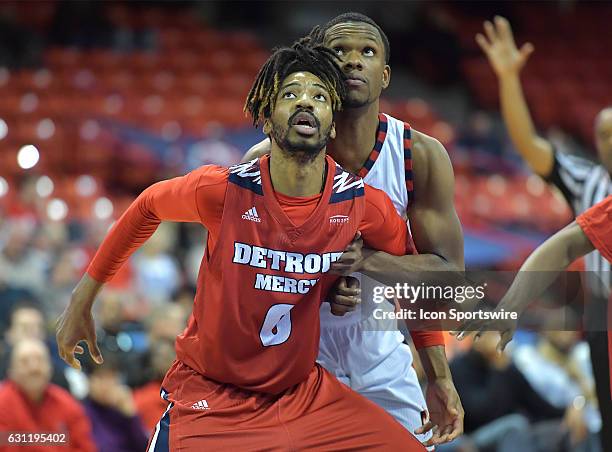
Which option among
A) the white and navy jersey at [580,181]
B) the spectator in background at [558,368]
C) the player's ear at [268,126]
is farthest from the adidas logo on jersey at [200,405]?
the spectator in background at [558,368]

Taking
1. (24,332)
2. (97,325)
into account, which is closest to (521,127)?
(97,325)

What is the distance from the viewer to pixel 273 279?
11.5 feet

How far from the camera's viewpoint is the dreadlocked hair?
3639 mm

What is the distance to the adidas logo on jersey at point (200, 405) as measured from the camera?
3.57 metres

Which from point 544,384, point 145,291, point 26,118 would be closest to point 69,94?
point 26,118

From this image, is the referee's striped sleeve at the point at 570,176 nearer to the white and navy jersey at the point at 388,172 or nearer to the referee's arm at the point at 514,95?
the referee's arm at the point at 514,95

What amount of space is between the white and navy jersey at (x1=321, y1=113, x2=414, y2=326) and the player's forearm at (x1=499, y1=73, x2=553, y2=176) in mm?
1253

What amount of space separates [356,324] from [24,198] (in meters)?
5.75

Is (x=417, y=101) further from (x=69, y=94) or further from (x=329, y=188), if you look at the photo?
(x=329, y=188)

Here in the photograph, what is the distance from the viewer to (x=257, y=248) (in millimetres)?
3518

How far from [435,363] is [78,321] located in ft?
4.51

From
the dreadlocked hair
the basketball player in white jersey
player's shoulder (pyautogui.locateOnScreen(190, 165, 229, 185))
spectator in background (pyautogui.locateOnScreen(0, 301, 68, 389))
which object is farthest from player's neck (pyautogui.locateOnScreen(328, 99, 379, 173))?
spectator in background (pyautogui.locateOnScreen(0, 301, 68, 389))

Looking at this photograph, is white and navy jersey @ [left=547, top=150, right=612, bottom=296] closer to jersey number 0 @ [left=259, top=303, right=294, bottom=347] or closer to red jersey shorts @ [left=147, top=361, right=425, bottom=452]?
red jersey shorts @ [left=147, top=361, right=425, bottom=452]

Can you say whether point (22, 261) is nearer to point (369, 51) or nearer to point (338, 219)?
point (369, 51)
